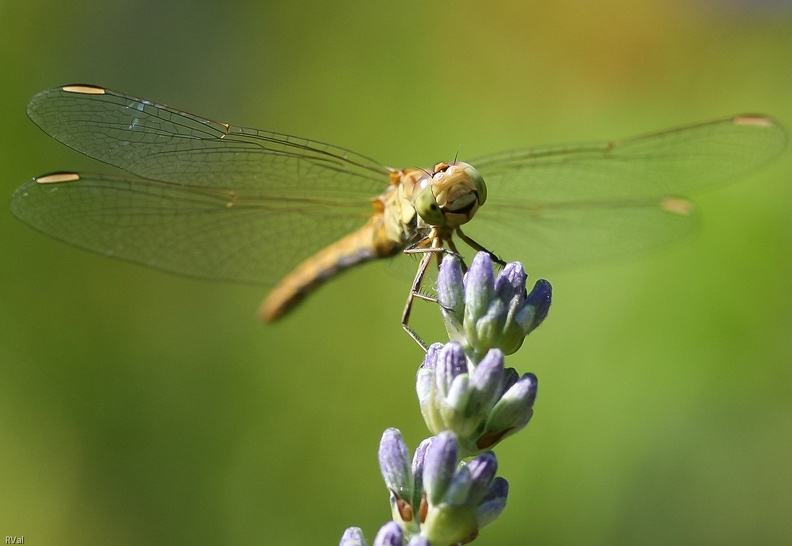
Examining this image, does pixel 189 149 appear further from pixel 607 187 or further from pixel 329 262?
pixel 607 187

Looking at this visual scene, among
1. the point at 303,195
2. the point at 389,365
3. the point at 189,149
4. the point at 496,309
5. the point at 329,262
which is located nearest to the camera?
the point at 496,309

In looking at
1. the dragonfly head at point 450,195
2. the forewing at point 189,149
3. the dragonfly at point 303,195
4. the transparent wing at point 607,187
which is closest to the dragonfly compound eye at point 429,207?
the dragonfly head at point 450,195

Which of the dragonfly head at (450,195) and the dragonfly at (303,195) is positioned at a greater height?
the dragonfly at (303,195)

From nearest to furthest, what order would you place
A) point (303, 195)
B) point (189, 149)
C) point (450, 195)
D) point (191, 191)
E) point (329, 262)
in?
point (450, 195), point (189, 149), point (191, 191), point (303, 195), point (329, 262)

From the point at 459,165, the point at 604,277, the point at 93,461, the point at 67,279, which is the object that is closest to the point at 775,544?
the point at 604,277

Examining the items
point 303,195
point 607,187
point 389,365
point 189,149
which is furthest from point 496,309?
point 389,365

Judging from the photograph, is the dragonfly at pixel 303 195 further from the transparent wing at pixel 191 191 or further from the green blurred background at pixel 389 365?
the green blurred background at pixel 389 365
